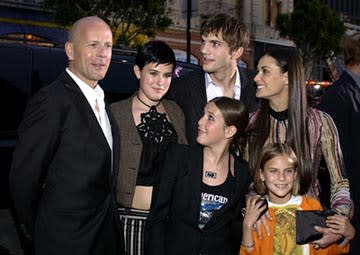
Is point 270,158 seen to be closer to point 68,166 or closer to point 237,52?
point 237,52

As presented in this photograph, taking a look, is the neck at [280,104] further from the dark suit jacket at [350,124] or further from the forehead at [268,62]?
the dark suit jacket at [350,124]

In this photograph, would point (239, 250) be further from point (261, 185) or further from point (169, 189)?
point (169, 189)

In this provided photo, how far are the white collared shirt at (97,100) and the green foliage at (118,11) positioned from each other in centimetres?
1558

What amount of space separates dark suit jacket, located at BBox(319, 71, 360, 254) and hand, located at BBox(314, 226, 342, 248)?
117 cm

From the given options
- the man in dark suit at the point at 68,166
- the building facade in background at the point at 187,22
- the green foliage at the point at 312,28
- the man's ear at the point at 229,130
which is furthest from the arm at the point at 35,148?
the green foliage at the point at 312,28

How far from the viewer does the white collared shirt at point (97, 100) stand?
2.93 metres

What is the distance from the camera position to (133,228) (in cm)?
325

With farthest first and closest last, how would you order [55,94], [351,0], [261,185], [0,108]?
[351,0], [0,108], [261,185], [55,94]

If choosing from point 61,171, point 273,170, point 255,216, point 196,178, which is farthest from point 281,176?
point 61,171

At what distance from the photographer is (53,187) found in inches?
107

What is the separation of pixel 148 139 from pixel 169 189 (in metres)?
0.52

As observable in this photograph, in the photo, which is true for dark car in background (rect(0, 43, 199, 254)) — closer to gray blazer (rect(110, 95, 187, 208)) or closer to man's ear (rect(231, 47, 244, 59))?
gray blazer (rect(110, 95, 187, 208))

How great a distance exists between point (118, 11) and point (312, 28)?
13303 mm

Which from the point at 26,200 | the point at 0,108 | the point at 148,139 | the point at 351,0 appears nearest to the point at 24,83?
the point at 0,108
